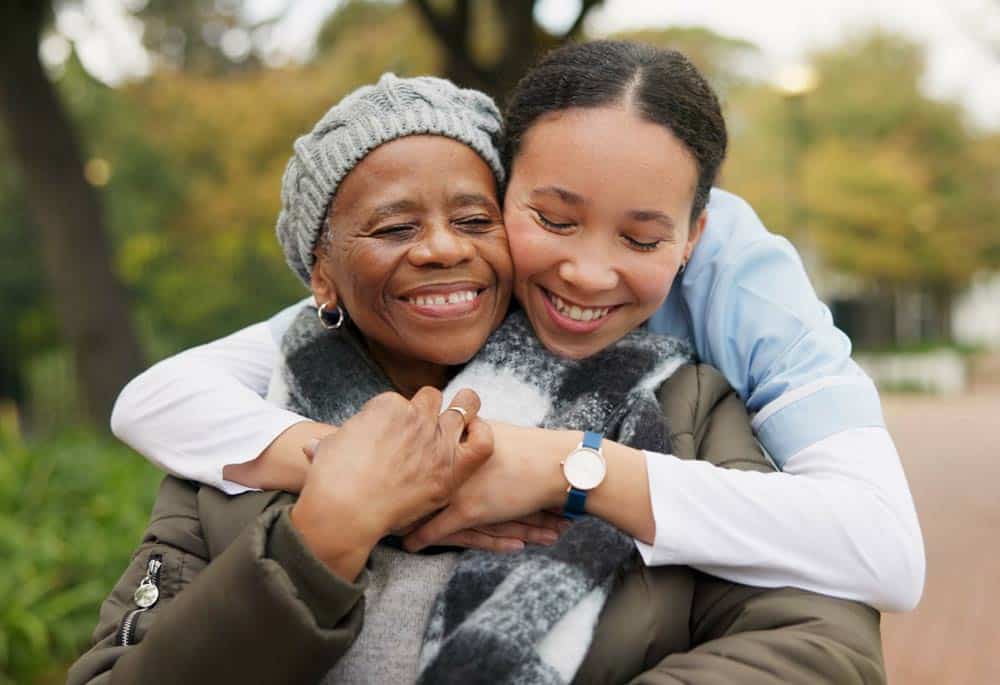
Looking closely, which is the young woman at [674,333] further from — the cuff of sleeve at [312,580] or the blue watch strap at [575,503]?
the cuff of sleeve at [312,580]

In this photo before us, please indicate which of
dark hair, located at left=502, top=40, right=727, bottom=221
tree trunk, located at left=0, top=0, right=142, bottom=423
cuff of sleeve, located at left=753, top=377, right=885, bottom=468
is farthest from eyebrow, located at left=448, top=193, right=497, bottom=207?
tree trunk, located at left=0, top=0, right=142, bottom=423

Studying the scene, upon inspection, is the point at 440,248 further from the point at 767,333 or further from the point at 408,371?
the point at 767,333

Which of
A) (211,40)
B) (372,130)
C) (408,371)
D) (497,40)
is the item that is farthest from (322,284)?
(211,40)

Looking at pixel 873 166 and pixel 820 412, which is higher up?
pixel 820 412

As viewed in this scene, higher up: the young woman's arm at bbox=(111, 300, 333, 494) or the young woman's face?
the young woman's face

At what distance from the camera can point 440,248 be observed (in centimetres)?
214

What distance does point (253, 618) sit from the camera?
64.9 inches

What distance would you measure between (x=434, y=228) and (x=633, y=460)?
2.10 ft

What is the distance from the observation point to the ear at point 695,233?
2.26m

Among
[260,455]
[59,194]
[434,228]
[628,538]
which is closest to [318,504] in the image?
[260,455]

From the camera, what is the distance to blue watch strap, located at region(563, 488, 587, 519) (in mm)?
1874

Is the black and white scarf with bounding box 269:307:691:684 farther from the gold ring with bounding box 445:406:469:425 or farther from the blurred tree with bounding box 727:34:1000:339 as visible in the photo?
the blurred tree with bounding box 727:34:1000:339

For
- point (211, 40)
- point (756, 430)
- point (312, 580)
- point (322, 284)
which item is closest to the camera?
point (312, 580)

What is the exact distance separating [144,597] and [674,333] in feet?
3.96
